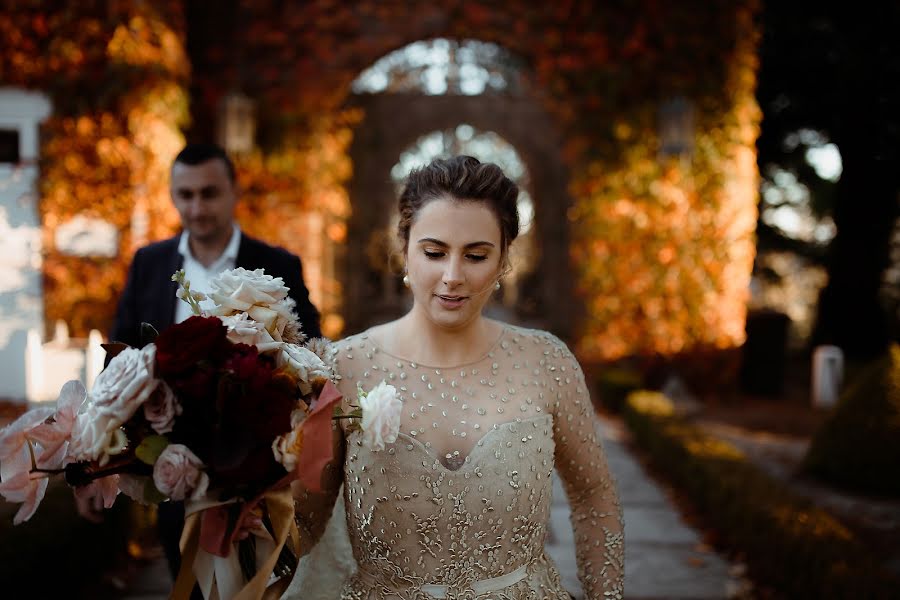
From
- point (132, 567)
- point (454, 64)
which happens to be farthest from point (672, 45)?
point (132, 567)

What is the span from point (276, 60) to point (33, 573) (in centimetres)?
649

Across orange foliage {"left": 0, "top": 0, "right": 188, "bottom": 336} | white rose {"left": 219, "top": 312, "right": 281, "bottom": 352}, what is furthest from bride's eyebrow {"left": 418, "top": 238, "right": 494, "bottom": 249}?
orange foliage {"left": 0, "top": 0, "right": 188, "bottom": 336}

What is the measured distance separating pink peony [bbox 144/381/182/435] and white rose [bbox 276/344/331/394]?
20 centimetres

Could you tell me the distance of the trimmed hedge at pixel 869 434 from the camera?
513 centimetres

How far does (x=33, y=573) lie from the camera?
288 centimetres

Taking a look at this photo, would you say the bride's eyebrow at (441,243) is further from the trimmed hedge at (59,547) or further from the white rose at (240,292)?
the trimmed hedge at (59,547)

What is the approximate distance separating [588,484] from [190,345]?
124cm

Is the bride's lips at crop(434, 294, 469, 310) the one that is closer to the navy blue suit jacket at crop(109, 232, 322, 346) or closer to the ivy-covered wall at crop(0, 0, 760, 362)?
the navy blue suit jacket at crop(109, 232, 322, 346)

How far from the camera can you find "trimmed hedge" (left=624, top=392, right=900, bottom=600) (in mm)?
2961

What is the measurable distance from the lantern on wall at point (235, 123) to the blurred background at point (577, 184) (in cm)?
3

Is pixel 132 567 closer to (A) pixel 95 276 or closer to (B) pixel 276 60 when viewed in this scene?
(A) pixel 95 276

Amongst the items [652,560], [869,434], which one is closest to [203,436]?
[652,560]

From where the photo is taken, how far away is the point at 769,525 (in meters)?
3.71

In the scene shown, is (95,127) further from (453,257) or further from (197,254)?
(453,257)
